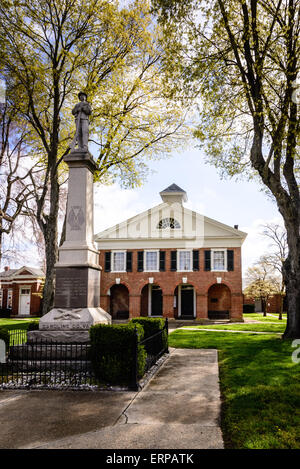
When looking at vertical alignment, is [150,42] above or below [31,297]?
above

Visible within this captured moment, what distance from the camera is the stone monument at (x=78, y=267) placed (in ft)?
28.0

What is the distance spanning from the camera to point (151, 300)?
32875 millimetres

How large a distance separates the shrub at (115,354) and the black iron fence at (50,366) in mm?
172

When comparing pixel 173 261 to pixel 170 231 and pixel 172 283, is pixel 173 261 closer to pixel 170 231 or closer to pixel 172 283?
pixel 172 283

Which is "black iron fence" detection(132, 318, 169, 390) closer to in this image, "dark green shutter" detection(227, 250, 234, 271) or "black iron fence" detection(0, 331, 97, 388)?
"black iron fence" detection(0, 331, 97, 388)

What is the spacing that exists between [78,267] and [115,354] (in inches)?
107

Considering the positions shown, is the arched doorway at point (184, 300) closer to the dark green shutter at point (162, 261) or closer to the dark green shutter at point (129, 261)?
the dark green shutter at point (162, 261)

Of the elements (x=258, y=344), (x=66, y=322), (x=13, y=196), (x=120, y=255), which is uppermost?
(x=13, y=196)

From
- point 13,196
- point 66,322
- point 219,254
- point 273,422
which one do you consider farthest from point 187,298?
point 273,422

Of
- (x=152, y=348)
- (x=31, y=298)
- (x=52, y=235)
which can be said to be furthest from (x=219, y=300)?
(x=152, y=348)

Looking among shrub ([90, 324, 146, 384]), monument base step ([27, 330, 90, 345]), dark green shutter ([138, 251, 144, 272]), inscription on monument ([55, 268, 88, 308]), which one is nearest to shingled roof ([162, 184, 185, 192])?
dark green shutter ([138, 251, 144, 272])
